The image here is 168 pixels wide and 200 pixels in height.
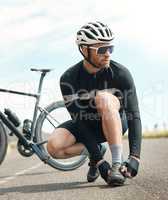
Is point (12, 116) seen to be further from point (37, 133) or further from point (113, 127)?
point (113, 127)

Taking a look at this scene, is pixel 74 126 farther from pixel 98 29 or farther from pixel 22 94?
pixel 22 94

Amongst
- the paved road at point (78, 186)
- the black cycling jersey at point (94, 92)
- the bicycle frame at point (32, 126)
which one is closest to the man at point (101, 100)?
the black cycling jersey at point (94, 92)

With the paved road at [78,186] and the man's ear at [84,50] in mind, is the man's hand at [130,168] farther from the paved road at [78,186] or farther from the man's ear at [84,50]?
the man's ear at [84,50]

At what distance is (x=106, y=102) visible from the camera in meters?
7.73

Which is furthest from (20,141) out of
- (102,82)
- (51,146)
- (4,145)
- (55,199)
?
(55,199)

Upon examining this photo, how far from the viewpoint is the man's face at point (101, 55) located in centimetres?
782

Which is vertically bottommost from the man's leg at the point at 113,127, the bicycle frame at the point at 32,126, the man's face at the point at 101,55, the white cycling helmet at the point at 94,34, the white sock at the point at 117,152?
the bicycle frame at the point at 32,126

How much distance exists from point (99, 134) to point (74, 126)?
321mm

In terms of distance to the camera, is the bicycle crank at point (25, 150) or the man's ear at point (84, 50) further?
the bicycle crank at point (25, 150)

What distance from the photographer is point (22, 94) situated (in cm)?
1091

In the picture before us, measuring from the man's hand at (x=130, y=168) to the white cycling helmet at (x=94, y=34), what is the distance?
1.32m

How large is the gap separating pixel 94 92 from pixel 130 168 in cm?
97

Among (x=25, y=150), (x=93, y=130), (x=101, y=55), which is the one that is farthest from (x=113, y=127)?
(x=25, y=150)

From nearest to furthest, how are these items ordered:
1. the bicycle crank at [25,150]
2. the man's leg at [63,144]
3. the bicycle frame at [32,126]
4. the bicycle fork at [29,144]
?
1. the man's leg at [63,144]
2. the bicycle frame at [32,126]
3. the bicycle fork at [29,144]
4. the bicycle crank at [25,150]
